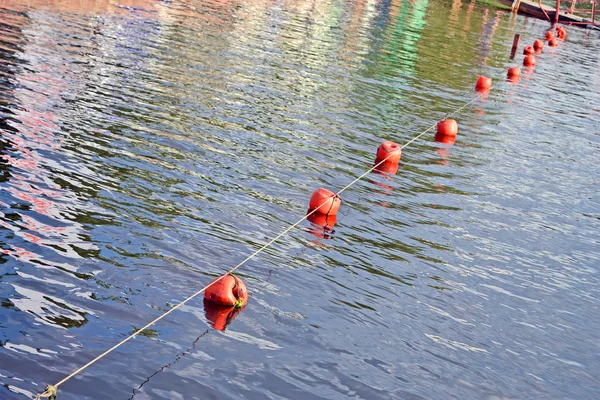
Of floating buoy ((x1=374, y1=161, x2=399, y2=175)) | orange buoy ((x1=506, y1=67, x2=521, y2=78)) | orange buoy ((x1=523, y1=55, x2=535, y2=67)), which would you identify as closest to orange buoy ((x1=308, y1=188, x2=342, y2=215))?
floating buoy ((x1=374, y1=161, x2=399, y2=175))

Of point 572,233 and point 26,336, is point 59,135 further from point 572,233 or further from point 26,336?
point 572,233

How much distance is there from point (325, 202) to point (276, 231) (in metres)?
1.14

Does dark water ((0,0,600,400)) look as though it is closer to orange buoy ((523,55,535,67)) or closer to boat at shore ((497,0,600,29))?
orange buoy ((523,55,535,67))

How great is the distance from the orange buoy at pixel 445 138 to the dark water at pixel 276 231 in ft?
0.98

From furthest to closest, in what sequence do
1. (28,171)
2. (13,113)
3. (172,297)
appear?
(13,113), (28,171), (172,297)

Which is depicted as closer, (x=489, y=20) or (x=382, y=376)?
(x=382, y=376)

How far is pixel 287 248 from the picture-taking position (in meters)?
10.8

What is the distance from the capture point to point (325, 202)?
476 inches

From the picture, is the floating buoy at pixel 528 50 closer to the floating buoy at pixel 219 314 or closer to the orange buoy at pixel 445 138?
the orange buoy at pixel 445 138

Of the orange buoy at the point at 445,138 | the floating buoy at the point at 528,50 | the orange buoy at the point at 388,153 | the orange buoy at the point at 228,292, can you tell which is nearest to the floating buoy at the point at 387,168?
the orange buoy at the point at 388,153

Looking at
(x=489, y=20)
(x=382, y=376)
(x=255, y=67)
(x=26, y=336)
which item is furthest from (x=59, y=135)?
(x=489, y=20)

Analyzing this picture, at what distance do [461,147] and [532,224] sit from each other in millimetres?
4930

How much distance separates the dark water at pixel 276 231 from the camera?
26.2 ft

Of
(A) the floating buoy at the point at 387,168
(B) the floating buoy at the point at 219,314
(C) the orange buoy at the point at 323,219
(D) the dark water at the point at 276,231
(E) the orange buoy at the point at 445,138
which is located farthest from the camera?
(E) the orange buoy at the point at 445,138
